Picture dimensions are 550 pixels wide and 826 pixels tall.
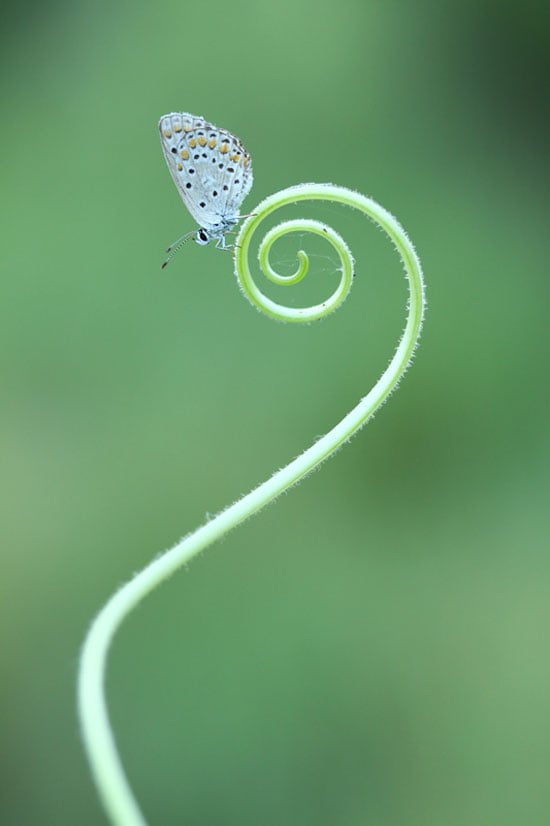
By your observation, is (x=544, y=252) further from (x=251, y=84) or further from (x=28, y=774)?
(x=28, y=774)

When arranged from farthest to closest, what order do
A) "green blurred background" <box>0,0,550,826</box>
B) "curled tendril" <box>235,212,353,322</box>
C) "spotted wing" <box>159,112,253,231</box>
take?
"green blurred background" <box>0,0,550,826</box>, "spotted wing" <box>159,112,253,231</box>, "curled tendril" <box>235,212,353,322</box>

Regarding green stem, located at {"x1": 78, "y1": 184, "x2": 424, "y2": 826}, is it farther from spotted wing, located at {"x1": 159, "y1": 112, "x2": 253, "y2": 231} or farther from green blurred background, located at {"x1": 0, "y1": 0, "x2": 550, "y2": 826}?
green blurred background, located at {"x1": 0, "y1": 0, "x2": 550, "y2": 826}

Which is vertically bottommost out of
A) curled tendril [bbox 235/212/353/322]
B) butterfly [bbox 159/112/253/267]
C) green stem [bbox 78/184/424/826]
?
green stem [bbox 78/184/424/826]

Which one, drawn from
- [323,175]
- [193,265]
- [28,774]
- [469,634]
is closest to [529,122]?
[323,175]

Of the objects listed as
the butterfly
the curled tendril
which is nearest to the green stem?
the curled tendril

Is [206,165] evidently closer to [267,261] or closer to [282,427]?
[267,261]

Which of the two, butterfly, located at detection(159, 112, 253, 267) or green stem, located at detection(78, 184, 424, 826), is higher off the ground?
butterfly, located at detection(159, 112, 253, 267)

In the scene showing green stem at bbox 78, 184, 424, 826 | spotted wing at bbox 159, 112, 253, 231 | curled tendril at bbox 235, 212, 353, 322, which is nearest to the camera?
green stem at bbox 78, 184, 424, 826
